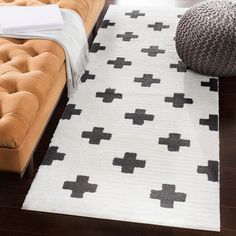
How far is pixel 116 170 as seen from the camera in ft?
6.40

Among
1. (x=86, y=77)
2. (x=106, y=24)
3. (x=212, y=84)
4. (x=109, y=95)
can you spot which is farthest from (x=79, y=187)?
(x=106, y=24)

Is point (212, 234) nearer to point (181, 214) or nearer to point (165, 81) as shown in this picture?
point (181, 214)

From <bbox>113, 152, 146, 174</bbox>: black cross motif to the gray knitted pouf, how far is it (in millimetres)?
691

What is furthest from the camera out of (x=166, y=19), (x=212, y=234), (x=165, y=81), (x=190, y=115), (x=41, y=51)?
(x=166, y=19)

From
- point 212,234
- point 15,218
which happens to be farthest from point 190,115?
point 15,218

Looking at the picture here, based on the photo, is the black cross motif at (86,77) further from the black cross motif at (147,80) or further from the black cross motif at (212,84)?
the black cross motif at (212,84)

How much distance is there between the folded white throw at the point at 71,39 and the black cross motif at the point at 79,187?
0.58 m

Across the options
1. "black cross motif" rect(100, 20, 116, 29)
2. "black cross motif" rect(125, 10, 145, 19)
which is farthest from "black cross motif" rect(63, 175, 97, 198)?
"black cross motif" rect(125, 10, 145, 19)

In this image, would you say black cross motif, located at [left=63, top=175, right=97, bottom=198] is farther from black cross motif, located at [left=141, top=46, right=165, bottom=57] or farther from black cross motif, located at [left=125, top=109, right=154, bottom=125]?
black cross motif, located at [left=141, top=46, right=165, bottom=57]

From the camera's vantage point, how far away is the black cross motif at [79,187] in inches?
72.7

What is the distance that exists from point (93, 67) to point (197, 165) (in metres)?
0.90

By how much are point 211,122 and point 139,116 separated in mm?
330

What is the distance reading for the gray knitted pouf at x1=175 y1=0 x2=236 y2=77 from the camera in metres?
2.32

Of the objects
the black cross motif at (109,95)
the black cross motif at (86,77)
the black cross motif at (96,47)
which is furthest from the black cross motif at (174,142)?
the black cross motif at (96,47)
